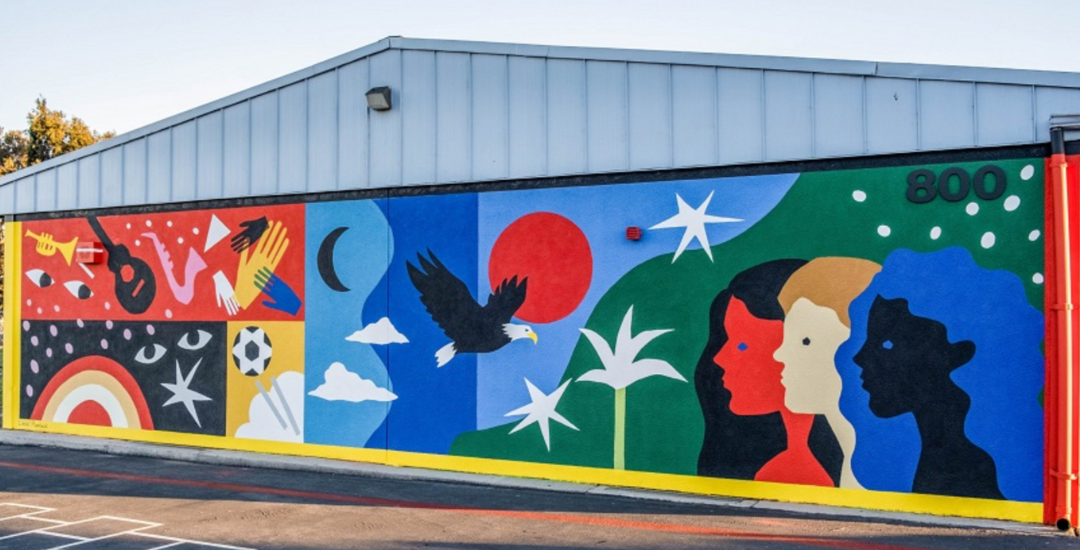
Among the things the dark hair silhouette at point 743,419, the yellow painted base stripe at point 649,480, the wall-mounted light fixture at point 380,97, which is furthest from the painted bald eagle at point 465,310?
the dark hair silhouette at point 743,419

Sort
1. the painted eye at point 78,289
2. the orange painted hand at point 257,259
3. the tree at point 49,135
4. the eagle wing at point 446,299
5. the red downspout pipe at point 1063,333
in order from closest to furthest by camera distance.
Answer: the red downspout pipe at point 1063,333 → the eagle wing at point 446,299 → the orange painted hand at point 257,259 → the painted eye at point 78,289 → the tree at point 49,135

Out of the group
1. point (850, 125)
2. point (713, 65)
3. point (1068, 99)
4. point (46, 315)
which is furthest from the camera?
point (46, 315)

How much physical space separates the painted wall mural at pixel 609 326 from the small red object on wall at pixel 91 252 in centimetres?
5

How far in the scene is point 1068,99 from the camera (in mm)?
8539

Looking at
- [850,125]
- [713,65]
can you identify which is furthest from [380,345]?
[850,125]

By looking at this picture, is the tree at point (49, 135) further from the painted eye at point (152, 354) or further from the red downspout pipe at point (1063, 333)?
the red downspout pipe at point (1063, 333)

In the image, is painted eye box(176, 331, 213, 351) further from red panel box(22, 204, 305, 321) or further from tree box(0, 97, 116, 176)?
tree box(0, 97, 116, 176)

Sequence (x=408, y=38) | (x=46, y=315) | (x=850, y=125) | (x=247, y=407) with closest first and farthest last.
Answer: (x=850, y=125)
(x=408, y=38)
(x=247, y=407)
(x=46, y=315)

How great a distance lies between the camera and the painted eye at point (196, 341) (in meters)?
13.7

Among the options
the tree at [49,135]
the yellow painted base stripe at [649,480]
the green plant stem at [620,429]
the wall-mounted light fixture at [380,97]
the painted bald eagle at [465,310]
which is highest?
the tree at [49,135]

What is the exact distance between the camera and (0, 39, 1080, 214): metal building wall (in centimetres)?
920

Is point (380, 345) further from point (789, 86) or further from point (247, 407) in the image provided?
point (789, 86)

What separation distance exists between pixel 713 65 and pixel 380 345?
17.6 ft

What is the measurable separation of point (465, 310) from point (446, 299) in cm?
31
